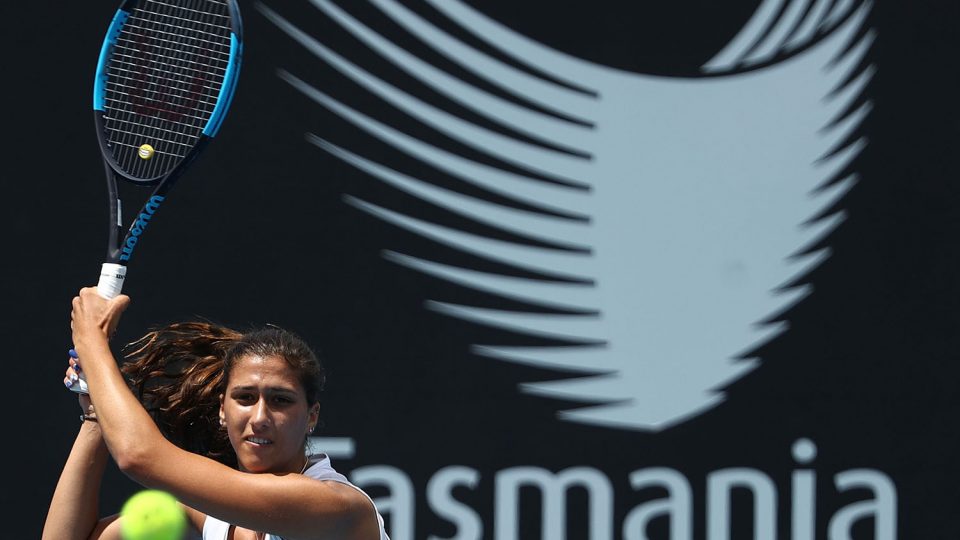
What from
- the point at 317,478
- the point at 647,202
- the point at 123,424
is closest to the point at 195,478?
the point at 123,424

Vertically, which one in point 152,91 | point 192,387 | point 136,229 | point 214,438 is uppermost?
point 152,91

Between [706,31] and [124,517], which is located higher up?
[706,31]

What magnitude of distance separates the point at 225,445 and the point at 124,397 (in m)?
0.71

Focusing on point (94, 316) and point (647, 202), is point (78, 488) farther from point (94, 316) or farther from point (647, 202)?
point (647, 202)

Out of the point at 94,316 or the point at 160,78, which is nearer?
the point at 94,316

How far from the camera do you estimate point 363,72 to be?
4.05 metres

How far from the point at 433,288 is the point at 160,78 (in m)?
1.26

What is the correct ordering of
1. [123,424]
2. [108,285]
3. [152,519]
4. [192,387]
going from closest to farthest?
[123,424] < [108,285] < [152,519] < [192,387]

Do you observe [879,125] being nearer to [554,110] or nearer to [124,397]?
[554,110]

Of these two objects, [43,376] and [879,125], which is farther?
[879,125]

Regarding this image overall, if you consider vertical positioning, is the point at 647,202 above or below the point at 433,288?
above

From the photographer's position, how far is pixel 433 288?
4055 mm

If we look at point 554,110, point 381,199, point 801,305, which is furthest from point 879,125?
point 381,199

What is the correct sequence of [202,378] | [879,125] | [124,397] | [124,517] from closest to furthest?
1. [124,397]
2. [124,517]
3. [202,378]
4. [879,125]
